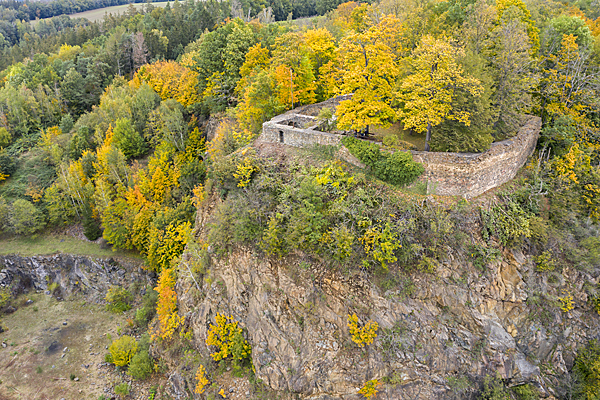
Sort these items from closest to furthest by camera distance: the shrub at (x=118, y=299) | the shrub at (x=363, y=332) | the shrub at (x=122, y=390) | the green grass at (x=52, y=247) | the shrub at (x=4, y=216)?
the shrub at (x=363, y=332) → the shrub at (x=122, y=390) → the shrub at (x=118, y=299) → the green grass at (x=52, y=247) → the shrub at (x=4, y=216)

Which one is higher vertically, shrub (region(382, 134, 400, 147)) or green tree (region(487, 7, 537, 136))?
green tree (region(487, 7, 537, 136))

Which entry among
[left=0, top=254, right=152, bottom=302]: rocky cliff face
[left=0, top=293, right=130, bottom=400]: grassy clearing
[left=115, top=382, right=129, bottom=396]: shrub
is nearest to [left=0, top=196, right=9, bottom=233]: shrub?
[left=0, top=254, right=152, bottom=302]: rocky cliff face

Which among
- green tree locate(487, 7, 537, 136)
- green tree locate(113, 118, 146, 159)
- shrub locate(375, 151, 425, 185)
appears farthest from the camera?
green tree locate(113, 118, 146, 159)

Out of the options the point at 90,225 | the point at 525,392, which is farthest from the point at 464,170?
the point at 90,225

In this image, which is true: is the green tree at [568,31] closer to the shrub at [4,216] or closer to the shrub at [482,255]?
the shrub at [482,255]

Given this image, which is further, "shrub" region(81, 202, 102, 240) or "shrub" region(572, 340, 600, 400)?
"shrub" region(81, 202, 102, 240)

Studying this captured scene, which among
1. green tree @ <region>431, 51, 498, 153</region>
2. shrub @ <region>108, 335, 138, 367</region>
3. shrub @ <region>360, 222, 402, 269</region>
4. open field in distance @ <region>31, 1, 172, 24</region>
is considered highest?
open field in distance @ <region>31, 1, 172, 24</region>

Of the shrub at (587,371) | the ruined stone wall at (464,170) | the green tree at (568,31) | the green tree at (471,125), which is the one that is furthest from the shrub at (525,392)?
the green tree at (568,31)

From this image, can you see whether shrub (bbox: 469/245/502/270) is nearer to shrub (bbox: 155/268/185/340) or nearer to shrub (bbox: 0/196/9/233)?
shrub (bbox: 155/268/185/340)

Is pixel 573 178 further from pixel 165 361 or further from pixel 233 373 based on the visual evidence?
pixel 165 361
